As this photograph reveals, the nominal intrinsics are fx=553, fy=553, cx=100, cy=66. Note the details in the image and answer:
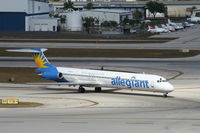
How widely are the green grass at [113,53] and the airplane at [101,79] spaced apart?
41.5m

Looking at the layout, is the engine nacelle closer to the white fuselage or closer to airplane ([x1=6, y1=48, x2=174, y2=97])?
airplane ([x1=6, y1=48, x2=174, y2=97])

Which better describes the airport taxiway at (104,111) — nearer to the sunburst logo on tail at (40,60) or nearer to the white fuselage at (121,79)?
the white fuselage at (121,79)

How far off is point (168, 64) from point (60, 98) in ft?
126

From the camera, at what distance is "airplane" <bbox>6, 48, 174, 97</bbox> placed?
5909 cm

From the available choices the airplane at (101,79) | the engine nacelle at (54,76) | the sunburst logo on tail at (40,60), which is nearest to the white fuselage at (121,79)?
the airplane at (101,79)

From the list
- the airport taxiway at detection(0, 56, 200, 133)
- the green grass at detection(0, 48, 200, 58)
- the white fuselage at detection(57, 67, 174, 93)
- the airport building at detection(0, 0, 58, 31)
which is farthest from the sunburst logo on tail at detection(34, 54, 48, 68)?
the airport building at detection(0, 0, 58, 31)

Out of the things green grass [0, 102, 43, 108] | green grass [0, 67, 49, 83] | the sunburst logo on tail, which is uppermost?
the sunburst logo on tail

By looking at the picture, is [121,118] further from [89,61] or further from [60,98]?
[89,61]

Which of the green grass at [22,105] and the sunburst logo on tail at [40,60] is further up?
the sunburst logo on tail at [40,60]

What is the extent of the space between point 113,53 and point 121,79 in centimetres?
5160

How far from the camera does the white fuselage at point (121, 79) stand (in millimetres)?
58875

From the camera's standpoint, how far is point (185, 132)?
39125mm

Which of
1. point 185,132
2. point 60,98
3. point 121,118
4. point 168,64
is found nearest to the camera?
point 185,132

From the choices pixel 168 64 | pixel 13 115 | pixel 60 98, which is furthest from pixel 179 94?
pixel 168 64
